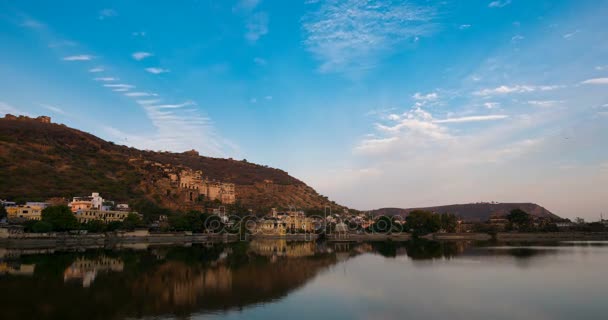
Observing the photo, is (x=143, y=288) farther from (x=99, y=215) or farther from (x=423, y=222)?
(x=423, y=222)

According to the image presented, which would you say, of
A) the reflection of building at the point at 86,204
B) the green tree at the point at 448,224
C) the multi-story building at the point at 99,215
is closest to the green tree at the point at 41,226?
the multi-story building at the point at 99,215

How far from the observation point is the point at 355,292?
2078 cm

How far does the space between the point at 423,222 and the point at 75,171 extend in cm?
6899

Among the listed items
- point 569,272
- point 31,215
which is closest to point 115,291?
point 569,272

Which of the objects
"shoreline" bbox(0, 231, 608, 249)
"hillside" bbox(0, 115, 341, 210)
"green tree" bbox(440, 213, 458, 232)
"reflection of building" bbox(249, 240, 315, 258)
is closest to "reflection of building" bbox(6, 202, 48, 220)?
"hillside" bbox(0, 115, 341, 210)

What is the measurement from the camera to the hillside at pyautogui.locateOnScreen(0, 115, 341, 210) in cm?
7088

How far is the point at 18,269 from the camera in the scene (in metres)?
25.5

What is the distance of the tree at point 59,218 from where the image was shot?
4688 centimetres

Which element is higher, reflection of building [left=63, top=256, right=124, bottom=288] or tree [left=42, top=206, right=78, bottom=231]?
tree [left=42, top=206, right=78, bottom=231]

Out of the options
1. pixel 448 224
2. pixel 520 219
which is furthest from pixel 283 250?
pixel 520 219

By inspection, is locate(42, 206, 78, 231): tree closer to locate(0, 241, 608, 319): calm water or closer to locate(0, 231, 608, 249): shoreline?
locate(0, 231, 608, 249): shoreline

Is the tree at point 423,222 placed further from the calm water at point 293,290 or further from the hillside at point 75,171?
the hillside at point 75,171

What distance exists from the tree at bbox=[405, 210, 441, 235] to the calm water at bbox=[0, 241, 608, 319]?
46.0 metres

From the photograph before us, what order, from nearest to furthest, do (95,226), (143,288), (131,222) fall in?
(143,288) → (95,226) → (131,222)
